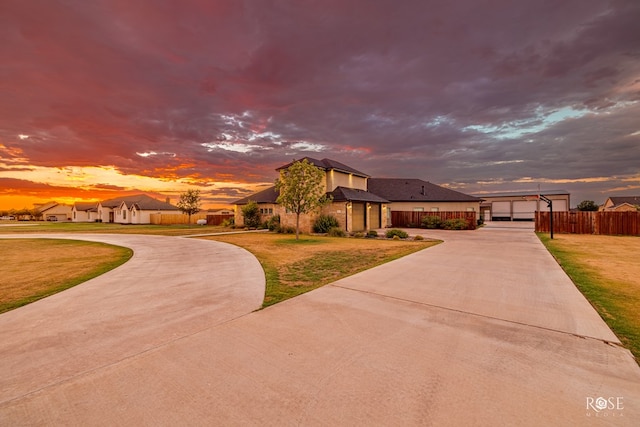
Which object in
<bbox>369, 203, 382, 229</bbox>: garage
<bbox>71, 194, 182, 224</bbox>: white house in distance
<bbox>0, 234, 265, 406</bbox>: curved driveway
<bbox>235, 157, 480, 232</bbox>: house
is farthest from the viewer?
<bbox>71, 194, 182, 224</bbox>: white house in distance

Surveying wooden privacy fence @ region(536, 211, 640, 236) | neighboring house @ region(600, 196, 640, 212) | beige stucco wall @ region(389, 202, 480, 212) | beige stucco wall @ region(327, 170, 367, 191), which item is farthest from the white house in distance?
neighboring house @ region(600, 196, 640, 212)

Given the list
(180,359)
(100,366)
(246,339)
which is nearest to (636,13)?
(246,339)

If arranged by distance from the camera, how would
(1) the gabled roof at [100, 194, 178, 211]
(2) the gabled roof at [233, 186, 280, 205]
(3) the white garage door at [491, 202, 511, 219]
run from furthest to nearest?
(1) the gabled roof at [100, 194, 178, 211]
(3) the white garage door at [491, 202, 511, 219]
(2) the gabled roof at [233, 186, 280, 205]

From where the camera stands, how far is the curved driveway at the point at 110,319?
10.3ft

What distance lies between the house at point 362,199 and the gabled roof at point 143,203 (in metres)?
29.6

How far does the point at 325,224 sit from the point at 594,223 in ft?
71.3

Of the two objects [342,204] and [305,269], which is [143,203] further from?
[305,269]

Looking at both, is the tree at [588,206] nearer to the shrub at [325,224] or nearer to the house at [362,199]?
the house at [362,199]

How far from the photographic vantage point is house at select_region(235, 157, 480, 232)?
78.5ft

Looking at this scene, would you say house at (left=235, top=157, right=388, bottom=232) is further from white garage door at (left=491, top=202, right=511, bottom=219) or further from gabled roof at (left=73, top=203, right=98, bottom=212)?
gabled roof at (left=73, top=203, right=98, bottom=212)

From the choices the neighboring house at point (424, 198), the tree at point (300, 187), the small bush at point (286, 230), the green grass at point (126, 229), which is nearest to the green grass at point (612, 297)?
the tree at point (300, 187)

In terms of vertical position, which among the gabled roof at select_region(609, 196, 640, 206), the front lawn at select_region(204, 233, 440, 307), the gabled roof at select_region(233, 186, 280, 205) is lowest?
the front lawn at select_region(204, 233, 440, 307)

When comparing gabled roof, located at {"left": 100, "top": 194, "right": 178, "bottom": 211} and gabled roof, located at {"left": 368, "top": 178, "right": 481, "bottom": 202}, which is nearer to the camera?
gabled roof, located at {"left": 368, "top": 178, "right": 481, "bottom": 202}

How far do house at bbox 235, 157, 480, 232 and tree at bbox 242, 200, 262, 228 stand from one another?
1150 mm
